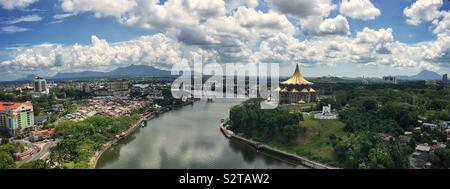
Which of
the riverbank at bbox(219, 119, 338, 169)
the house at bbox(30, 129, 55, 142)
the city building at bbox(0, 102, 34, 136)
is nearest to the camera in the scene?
the riverbank at bbox(219, 119, 338, 169)

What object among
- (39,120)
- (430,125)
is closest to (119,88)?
(39,120)

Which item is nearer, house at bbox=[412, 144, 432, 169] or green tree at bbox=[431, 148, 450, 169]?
green tree at bbox=[431, 148, 450, 169]

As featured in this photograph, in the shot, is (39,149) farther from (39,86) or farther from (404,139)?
(39,86)

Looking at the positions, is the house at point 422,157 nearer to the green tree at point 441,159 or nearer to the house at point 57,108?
the green tree at point 441,159

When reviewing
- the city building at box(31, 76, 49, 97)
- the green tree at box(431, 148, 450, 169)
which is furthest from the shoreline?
the city building at box(31, 76, 49, 97)

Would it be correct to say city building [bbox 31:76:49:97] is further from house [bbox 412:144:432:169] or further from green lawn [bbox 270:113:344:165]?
house [bbox 412:144:432:169]

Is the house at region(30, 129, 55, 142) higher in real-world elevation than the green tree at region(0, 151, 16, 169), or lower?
lower

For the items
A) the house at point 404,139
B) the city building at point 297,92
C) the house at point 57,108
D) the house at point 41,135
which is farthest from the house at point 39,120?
the house at point 404,139
